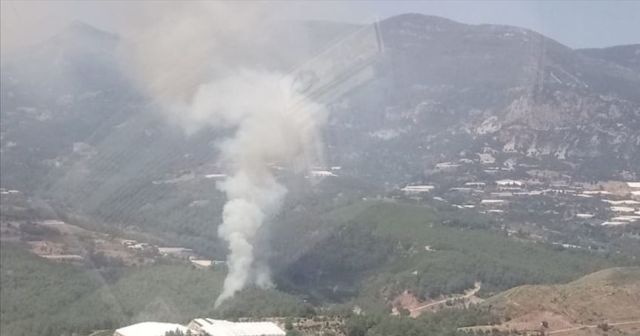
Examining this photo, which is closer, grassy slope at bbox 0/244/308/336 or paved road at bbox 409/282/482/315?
grassy slope at bbox 0/244/308/336

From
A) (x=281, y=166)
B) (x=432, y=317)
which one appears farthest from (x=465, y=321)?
(x=281, y=166)

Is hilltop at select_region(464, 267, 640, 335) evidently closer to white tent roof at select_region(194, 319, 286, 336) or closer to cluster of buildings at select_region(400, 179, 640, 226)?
white tent roof at select_region(194, 319, 286, 336)

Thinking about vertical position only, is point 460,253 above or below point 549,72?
below

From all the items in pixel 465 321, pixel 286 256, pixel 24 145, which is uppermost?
pixel 24 145

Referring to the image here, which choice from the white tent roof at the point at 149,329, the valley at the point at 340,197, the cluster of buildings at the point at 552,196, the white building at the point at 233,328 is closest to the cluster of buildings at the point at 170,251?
the valley at the point at 340,197

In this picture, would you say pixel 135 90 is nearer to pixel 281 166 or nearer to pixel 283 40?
pixel 283 40

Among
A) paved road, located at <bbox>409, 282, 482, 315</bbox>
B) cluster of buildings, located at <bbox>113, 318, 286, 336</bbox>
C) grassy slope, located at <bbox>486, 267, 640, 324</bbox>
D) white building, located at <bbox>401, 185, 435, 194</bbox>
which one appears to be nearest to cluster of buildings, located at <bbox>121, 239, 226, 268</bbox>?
paved road, located at <bbox>409, 282, 482, 315</bbox>

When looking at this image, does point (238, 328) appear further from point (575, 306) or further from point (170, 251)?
point (170, 251)
